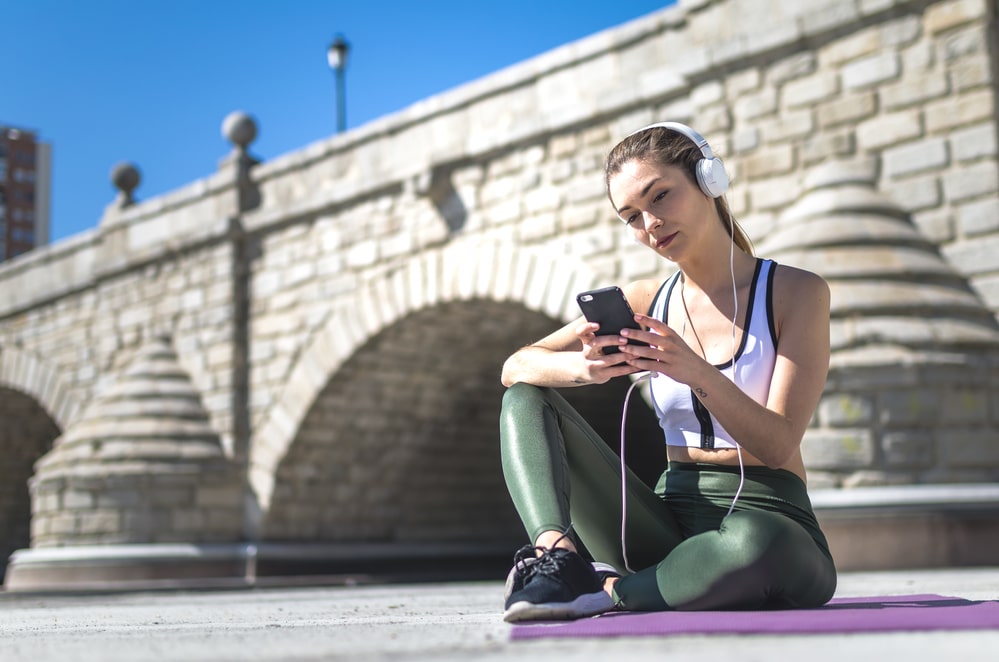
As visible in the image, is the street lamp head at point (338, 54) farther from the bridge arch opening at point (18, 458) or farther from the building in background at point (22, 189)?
the building in background at point (22, 189)

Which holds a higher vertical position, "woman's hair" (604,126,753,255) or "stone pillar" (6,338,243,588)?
"woman's hair" (604,126,753,255)

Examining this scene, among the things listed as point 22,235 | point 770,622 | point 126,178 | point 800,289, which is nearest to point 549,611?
point 770,622

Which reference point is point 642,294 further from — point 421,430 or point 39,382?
point 39,382

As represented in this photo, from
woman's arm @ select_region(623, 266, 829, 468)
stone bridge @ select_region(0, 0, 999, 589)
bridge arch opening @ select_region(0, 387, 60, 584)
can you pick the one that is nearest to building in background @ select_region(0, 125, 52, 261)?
bridge arch opening @ select_region(0, 387, 60, 584)

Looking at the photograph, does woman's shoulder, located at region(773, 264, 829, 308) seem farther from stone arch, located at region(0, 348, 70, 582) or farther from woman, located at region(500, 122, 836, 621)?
stone arch, located at region(0, 348, 70, 582)

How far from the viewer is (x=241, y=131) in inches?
465

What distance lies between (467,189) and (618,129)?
160cm

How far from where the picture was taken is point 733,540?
89.4 inches

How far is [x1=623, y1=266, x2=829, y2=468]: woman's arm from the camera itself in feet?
7.81

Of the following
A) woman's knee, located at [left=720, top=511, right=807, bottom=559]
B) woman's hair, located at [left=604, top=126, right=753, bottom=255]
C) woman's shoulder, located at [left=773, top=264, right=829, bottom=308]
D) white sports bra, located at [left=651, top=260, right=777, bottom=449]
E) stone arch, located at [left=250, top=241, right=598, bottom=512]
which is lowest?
woman's knee, located at [left=720, top=511, right=807, bottom=559]

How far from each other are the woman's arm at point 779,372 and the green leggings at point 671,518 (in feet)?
0.51

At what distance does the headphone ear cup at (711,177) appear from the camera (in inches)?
105

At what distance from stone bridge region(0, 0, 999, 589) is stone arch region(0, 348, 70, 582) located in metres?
0.08

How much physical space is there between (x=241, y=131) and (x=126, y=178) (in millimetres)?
2762
